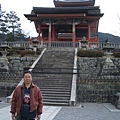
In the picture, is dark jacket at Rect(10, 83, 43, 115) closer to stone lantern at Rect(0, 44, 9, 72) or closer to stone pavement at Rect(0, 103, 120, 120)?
stone pavement at Rect(0, 103, 120, 120)

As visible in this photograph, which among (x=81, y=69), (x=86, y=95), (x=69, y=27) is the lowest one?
(x=86, y=95)

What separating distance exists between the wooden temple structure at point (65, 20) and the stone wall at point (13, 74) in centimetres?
1062

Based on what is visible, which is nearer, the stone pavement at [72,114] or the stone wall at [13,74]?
the stone pavement at [72,114]

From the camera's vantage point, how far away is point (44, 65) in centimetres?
1964

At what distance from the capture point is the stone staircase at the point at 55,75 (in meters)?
14.4

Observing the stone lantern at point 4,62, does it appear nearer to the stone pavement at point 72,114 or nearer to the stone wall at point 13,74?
the stone wall at point 13,74

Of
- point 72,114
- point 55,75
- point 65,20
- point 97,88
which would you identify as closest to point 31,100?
point 72,114

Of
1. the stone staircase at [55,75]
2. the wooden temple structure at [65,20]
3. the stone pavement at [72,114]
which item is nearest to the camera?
the stone pavement at [72,114]

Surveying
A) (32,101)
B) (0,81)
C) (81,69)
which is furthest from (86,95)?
(32,101)

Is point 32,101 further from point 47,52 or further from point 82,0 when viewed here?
point 82,0

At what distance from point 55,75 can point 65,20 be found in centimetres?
1447

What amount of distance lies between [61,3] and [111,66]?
864 inches

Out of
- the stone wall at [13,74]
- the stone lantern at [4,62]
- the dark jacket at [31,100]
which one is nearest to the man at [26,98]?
Result: the dark jacket at [31,100]

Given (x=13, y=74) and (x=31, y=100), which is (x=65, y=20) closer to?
(x=13, y=74)
